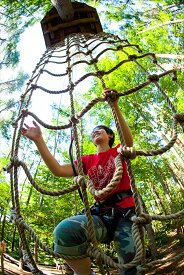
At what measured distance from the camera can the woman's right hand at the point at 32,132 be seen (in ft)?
4.16

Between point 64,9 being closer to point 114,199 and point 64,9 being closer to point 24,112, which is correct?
point 24,112

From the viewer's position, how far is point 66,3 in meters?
2.73


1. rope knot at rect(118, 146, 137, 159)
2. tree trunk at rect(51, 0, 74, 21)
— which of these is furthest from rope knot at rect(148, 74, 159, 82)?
tree trunk at rect(51, 0, 74, 21)

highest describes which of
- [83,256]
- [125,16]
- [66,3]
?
[125,16]

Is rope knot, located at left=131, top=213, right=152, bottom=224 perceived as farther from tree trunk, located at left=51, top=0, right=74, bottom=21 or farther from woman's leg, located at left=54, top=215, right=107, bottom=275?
tree trunk, located at left=51, top=0, right=74, bottom=21

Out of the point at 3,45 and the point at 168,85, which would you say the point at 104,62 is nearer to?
the point at 168,85

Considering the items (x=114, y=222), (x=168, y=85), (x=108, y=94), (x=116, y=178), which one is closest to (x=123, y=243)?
(x=114, y=222)

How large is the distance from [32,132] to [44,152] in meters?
0.15

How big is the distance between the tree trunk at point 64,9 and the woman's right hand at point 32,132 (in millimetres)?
2101

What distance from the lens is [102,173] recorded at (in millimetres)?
1242

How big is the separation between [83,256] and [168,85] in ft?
20.4

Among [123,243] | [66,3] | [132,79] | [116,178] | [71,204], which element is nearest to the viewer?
[116,178]

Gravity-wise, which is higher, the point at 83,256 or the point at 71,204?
the point at 71,204

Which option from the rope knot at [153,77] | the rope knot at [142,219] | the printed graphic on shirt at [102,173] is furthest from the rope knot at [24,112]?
the rope knot at [142,219]
